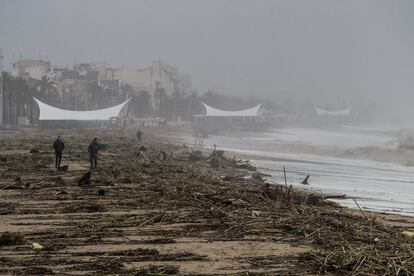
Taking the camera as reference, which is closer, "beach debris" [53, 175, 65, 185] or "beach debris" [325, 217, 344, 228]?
"beach debris" [325, 217, 344, 228]

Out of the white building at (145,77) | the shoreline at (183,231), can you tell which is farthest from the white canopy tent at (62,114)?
the white building at (145,77)

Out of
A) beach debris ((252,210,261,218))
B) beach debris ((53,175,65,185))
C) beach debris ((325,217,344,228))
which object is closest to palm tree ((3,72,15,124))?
beach debris ((53,175,65,185))

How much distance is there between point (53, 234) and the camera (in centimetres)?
985

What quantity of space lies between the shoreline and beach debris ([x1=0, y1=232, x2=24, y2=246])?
19 mm

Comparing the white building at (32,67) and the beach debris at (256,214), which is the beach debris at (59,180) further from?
the white building at (32,67)

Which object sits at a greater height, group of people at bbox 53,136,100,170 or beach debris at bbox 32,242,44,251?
group of people at bbox 53,136,100,170

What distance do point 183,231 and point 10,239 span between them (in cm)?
306

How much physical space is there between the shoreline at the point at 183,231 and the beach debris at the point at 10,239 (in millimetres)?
19

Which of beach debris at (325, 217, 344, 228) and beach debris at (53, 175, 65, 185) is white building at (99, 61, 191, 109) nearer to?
beach debris at (53, 175, 65, 185)

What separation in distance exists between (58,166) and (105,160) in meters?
4.46

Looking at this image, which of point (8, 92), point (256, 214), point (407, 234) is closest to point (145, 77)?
point (8, 92)

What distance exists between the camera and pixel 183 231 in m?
10.3

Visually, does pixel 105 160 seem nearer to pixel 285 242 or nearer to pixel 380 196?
pixel 380 196

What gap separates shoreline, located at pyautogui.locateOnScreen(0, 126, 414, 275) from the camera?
8.07m
